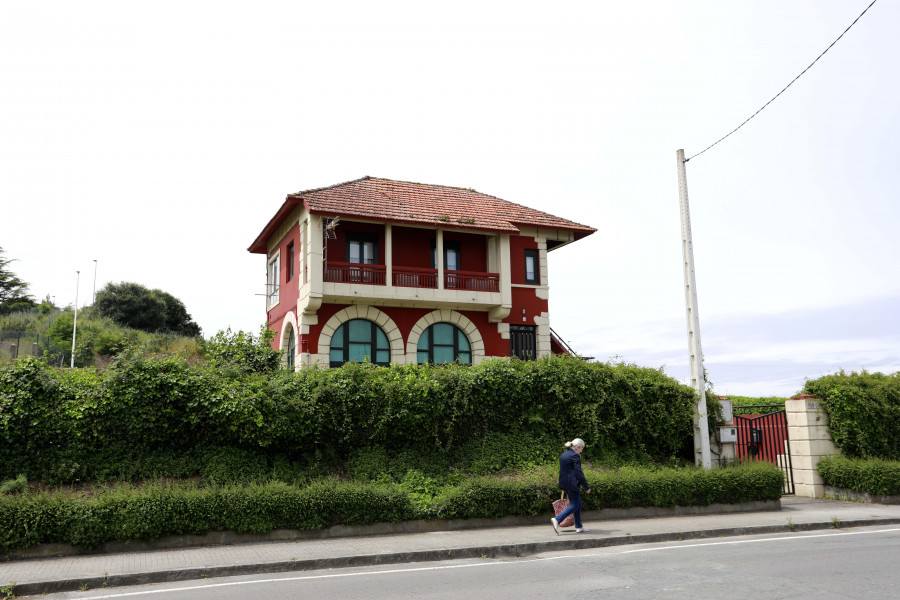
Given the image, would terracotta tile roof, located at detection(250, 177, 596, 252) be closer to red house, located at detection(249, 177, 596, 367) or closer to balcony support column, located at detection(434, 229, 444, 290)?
red house, located at detection(249, 177, 596, 367)

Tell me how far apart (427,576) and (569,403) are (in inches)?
298

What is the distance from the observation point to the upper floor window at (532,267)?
25.8 metres

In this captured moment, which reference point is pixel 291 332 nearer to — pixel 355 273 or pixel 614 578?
pixel 355 273

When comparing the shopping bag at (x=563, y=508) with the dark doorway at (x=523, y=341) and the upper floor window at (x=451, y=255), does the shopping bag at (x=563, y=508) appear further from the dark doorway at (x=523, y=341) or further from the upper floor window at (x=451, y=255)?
the upper floor window at (x=451, y=255)

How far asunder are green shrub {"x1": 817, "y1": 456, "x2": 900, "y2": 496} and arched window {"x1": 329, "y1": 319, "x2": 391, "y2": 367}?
13526 millimetres

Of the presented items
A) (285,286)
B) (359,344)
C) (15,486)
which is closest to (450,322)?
(359,344)

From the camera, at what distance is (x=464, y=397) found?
47.9 ft

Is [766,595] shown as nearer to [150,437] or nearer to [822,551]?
[822,551]

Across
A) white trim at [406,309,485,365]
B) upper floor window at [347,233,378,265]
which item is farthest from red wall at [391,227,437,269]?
white trim at [406,309,485,365]

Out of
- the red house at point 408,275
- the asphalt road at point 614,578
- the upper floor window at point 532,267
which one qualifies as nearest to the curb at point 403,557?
the asphalt road at point 614,578

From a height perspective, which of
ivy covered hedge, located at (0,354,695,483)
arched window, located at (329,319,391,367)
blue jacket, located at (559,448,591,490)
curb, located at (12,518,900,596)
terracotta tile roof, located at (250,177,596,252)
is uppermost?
terracotta tile roof, located at (250,177,596,252)

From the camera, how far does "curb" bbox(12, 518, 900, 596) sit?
858 cm

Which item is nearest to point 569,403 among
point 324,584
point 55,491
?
point 324,584

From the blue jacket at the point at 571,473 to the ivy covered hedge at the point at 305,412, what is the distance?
3.23 meters
